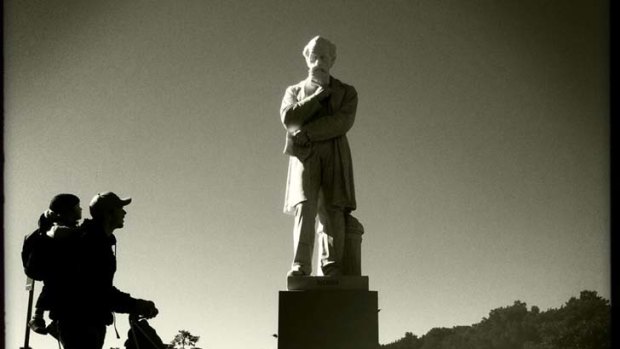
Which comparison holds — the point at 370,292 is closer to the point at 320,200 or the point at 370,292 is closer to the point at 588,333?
the point at 320,200

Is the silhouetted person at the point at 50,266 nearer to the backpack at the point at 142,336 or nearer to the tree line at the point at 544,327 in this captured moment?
the backpack at the point at 142,336

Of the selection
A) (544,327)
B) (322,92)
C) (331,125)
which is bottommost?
(331,125)

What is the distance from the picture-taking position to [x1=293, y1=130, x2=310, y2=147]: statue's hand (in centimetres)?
1634

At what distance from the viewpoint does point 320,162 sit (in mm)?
16422

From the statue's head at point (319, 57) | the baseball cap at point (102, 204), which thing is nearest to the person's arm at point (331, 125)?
the statue's head at point (319, 57)

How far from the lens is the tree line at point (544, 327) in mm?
40344

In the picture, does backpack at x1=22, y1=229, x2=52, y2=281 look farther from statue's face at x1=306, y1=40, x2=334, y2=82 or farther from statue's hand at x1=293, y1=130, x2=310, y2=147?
statue's face at x1=306, y1=40, x2=334, y2=82

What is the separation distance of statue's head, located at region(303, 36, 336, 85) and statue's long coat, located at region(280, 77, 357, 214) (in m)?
0.26

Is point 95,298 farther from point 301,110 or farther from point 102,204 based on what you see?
point 301,110

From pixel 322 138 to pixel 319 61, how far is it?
100 centimetres

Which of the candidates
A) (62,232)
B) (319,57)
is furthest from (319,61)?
(62,232)

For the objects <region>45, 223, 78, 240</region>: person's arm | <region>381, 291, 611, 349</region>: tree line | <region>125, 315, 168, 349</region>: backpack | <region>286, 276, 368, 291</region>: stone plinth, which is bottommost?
<region>125, 315, 168, 349</region>: backpack

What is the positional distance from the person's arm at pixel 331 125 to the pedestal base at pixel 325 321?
201 cm

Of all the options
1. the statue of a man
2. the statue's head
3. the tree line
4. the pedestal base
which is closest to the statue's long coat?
the statue of a man
